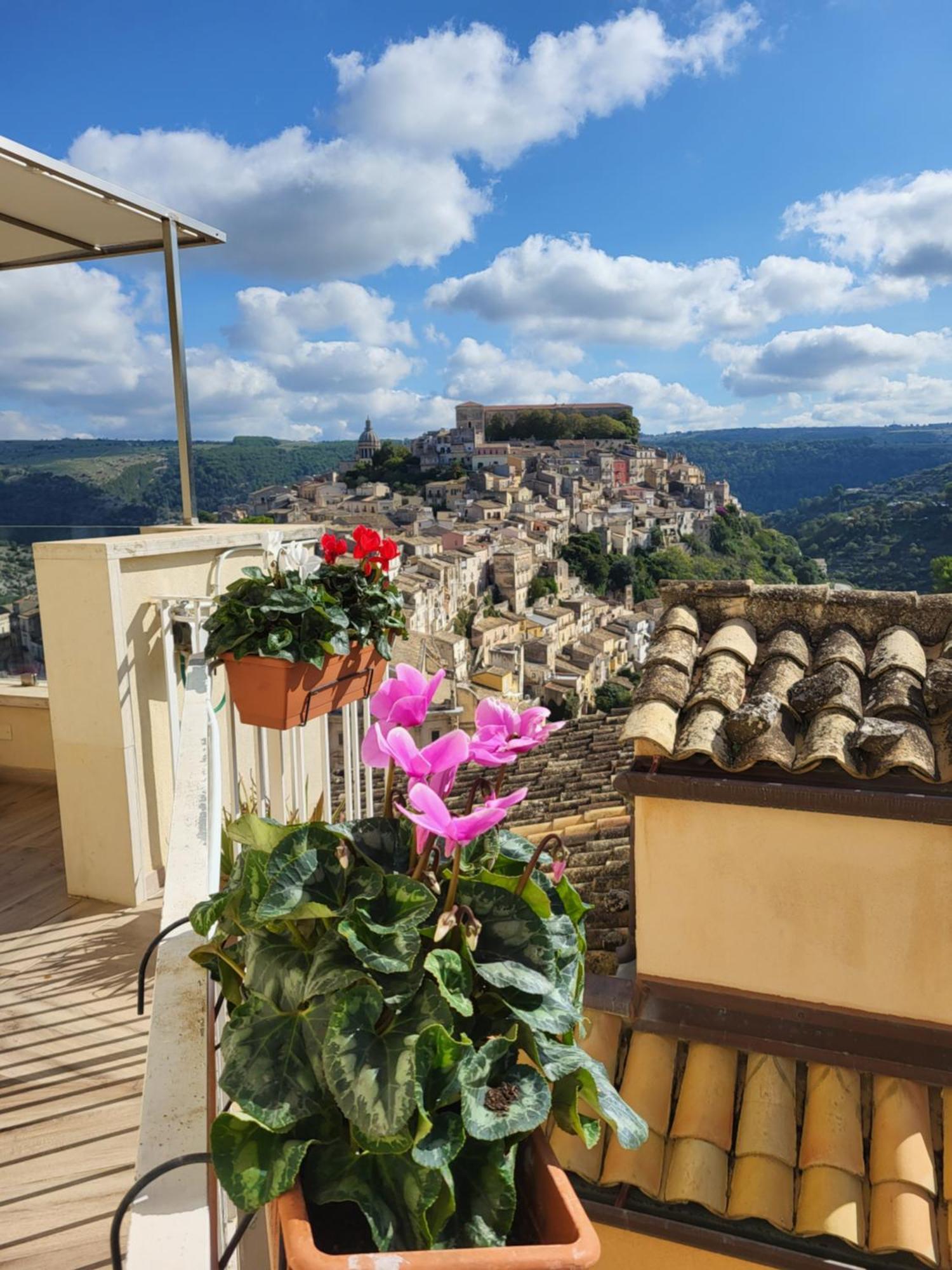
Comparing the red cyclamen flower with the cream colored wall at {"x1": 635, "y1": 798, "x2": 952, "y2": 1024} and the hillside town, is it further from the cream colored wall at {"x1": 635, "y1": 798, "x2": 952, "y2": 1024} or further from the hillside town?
the hillside town

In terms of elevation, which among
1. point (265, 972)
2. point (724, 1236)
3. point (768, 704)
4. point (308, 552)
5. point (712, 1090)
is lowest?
point (724, 1236)

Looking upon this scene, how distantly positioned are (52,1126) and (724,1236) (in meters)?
1.58

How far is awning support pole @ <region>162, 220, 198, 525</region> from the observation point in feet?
9.79

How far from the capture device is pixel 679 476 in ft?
249

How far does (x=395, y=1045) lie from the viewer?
622 mm

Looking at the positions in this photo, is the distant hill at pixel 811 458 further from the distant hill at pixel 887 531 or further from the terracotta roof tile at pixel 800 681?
the terracotta roof tile at pixel 800 681

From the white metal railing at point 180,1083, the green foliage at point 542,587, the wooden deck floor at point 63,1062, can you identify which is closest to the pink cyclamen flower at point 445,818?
the white metal railing at point 180,1083

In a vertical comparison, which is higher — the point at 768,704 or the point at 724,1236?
the point at 768,704

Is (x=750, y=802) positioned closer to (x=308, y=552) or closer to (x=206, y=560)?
(x=308, y=552)

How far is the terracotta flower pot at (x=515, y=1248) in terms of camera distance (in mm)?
563

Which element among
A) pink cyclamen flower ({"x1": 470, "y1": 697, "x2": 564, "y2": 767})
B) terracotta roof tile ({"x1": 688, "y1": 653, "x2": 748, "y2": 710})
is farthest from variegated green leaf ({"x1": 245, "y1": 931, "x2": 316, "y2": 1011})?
terracotta roof tile ({"x1": 688, "y1": 653, "x2": 748, "y2": 710})

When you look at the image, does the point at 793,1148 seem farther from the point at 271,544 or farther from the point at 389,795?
the point at 271,544

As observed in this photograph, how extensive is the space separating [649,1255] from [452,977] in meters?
2.18

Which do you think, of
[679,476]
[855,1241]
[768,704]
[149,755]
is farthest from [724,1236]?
[679,476]
